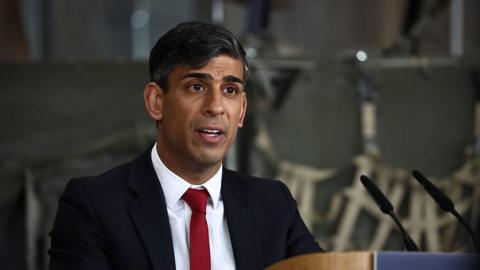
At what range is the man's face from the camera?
2.26 m

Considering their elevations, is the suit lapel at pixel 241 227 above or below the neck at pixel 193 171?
below

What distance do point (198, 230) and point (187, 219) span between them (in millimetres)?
55

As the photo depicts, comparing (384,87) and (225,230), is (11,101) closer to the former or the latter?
(384,87)

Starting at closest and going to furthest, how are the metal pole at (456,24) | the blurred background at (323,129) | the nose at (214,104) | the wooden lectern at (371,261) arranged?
the wooden lectern at (371,261)
the nose at (214,104)
the blurred background at (323,129)
the metal pole at (456,24)

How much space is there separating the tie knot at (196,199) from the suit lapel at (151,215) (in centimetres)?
6

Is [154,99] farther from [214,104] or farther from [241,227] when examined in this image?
[241,227]

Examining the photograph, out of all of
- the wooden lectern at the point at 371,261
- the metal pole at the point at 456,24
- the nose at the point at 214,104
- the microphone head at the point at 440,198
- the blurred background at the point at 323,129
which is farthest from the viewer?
the metal pole at the point at 456,24

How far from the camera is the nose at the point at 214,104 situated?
2.25 metres

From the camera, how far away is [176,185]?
2.35 meters

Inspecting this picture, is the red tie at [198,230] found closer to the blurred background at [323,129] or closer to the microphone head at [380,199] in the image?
the microphone head at [380,199]

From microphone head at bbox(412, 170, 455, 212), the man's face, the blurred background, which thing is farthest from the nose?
the blurred background

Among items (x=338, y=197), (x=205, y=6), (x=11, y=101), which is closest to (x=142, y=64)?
(x=11, y=101)

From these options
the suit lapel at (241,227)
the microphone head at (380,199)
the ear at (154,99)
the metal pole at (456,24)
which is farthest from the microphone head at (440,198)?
the metal pole at (456,24)

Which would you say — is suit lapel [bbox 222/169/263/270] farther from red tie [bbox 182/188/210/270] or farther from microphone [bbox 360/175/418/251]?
microphone [bbox 360/175/418/251]
